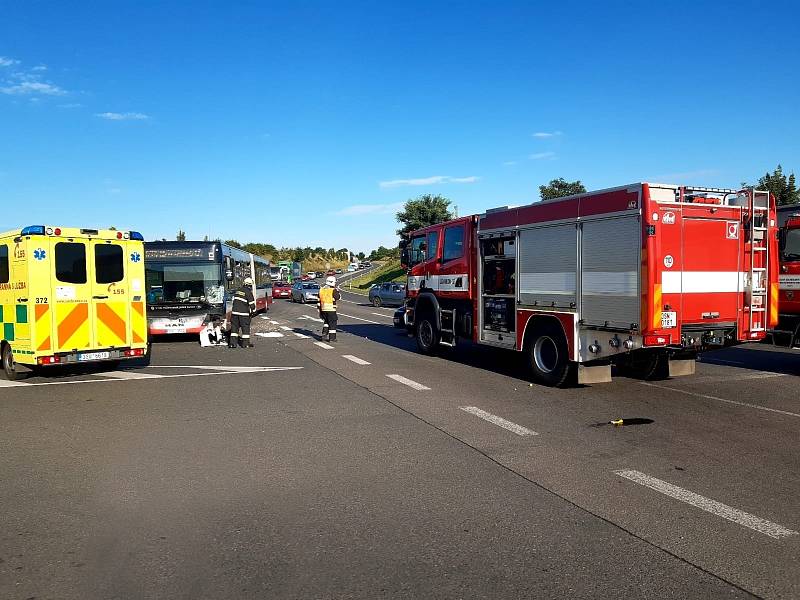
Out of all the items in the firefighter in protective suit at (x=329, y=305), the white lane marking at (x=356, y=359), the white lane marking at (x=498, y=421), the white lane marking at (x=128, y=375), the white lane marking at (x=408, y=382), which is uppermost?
the firefighter in protective suit at (x=329, y=305)

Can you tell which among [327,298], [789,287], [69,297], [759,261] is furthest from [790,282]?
[69,297]

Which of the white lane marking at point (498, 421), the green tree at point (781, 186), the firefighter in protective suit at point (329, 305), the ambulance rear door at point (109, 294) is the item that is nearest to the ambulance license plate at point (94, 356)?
the ambulance rear door at point (109, 294)

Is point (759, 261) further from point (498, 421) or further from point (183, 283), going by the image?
point (183, 283)

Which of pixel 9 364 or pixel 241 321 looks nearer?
pixel 9 364

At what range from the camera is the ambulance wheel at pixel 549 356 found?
1027 centimetres

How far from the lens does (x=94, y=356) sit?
39.1ft

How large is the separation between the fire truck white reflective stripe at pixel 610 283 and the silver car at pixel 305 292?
35340mm

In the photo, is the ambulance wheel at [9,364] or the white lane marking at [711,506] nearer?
the white lane marking at [711,506]

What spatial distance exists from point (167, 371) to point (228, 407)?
440 centimetres

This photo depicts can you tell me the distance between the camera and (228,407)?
9164 mm

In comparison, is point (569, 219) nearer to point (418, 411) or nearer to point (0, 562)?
point (418, 411)

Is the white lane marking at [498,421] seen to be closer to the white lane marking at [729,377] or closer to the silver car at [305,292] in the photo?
the white lane marking at [729,377]

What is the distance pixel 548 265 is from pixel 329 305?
8907mm

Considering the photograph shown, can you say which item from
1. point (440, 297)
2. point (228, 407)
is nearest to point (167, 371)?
point (228, 407)
